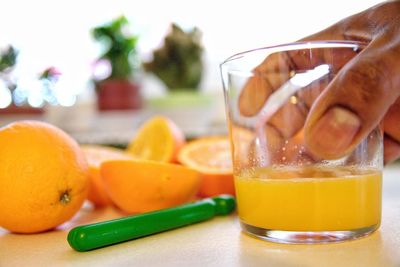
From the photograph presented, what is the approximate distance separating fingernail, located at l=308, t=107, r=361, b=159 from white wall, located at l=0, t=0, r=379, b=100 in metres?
1.43

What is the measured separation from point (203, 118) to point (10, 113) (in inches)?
31.9

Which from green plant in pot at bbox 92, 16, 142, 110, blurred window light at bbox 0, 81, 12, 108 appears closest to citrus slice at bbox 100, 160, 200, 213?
green plant in pot at bbox 92, 16, 142, 110

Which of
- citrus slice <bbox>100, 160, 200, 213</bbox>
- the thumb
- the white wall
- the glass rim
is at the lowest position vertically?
citrus slice <bbox>100, 160, 200, 213</bbox>

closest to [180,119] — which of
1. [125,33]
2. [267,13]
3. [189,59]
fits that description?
[189,59]

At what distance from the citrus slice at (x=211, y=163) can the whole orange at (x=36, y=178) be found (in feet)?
0.71

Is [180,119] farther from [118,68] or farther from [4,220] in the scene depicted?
[4,220]

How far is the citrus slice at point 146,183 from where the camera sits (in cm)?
62

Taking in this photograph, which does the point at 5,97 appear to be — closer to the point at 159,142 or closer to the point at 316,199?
the point at 159,142

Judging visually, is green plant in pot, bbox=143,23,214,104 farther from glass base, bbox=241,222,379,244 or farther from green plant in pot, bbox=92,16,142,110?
glass base, bbox=241,222,379,244

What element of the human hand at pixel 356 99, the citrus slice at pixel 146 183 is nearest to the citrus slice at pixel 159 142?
the citrus slice at pixel 146 183

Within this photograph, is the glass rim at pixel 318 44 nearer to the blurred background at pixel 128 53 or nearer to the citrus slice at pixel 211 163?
the citrus slice at pixel 211 163

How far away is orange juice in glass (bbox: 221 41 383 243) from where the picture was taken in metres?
0.47

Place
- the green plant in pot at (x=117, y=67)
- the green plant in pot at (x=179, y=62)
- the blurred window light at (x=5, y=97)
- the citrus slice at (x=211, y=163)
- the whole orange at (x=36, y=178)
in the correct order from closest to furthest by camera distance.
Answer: the whole orange at (x=36, y=178) → the citrus slice at (x=211, y=163) → the green plant in pot at (x=179, y=62) → the green plant in pot at (x=117, y=67) → the blurred window light at (x=5, y=97)

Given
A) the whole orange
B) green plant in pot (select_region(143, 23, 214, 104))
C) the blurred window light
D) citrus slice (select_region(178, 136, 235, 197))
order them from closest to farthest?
1. the whole orange
2. citrus slice (select_region(178, 136, 235, 197))
3. green plant in pot (select_region(143, 23, 214, 104))
4. the blurred window light
